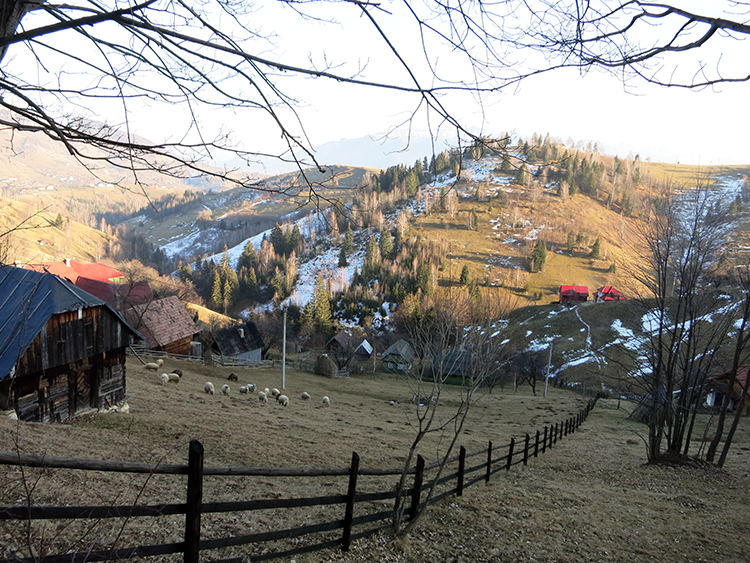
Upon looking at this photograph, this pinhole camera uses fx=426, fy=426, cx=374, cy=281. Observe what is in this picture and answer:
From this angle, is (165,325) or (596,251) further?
(596,251)

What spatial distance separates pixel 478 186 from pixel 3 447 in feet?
490

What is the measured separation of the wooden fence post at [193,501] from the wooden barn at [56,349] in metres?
9.34

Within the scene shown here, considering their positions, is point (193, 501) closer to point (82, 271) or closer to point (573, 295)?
point (82, 271)

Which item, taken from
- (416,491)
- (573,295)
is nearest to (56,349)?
(416,491)

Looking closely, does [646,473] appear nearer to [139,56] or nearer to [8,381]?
[139,56]

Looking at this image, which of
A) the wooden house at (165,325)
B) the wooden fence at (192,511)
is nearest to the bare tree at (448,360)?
the wooden fence at (192,511)

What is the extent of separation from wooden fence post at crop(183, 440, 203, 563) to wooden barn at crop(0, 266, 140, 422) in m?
9.34

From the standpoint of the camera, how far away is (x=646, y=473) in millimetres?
12508

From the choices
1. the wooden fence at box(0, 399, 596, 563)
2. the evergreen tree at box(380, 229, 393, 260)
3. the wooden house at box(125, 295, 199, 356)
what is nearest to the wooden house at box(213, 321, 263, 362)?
the wooden house at box(125, 295, 199, 356)

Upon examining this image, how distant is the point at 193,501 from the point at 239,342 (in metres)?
43.3

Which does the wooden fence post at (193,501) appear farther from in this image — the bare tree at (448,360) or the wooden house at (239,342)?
the wooden house at (239,342)

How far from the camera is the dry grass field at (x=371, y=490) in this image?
5.02 metres

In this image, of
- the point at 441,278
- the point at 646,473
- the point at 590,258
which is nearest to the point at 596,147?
the point at 590,258

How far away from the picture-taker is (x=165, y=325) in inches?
1361
